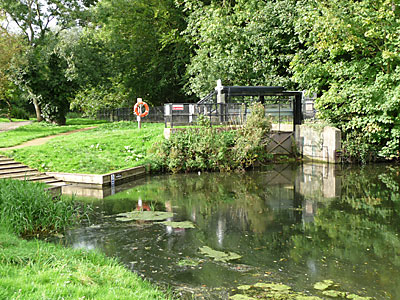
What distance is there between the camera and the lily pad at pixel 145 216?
9.59m

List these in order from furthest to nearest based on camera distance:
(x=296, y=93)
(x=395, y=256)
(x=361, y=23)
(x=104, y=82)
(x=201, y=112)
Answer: (x=104, y=82), (x=296, y=93), (x=201, y=112), (x=361, y=23), (x=395, y=256)

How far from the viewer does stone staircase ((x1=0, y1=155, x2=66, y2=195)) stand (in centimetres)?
1342

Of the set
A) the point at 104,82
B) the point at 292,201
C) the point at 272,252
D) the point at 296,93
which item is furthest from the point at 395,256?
the point at 104,82

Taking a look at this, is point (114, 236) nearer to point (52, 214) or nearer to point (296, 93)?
point (52, 214)

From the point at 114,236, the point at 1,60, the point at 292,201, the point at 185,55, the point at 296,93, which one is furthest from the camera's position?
the point at 185,55

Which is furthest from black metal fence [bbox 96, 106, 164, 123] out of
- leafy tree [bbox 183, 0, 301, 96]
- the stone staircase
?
the stone staircase

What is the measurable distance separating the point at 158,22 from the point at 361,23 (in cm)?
A: 2104

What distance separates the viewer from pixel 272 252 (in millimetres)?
7270

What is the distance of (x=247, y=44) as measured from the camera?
85.8 ft

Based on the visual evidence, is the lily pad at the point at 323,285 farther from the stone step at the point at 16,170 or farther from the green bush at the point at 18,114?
the green bush at the point at 18,114

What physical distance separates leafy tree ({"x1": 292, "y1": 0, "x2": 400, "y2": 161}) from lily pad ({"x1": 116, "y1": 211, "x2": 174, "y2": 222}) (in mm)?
11396

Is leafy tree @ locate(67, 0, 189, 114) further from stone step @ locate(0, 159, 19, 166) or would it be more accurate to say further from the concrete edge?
the concrete edge

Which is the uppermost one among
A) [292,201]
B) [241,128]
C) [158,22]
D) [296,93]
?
[158,22]

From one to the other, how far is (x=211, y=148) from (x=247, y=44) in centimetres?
1162
